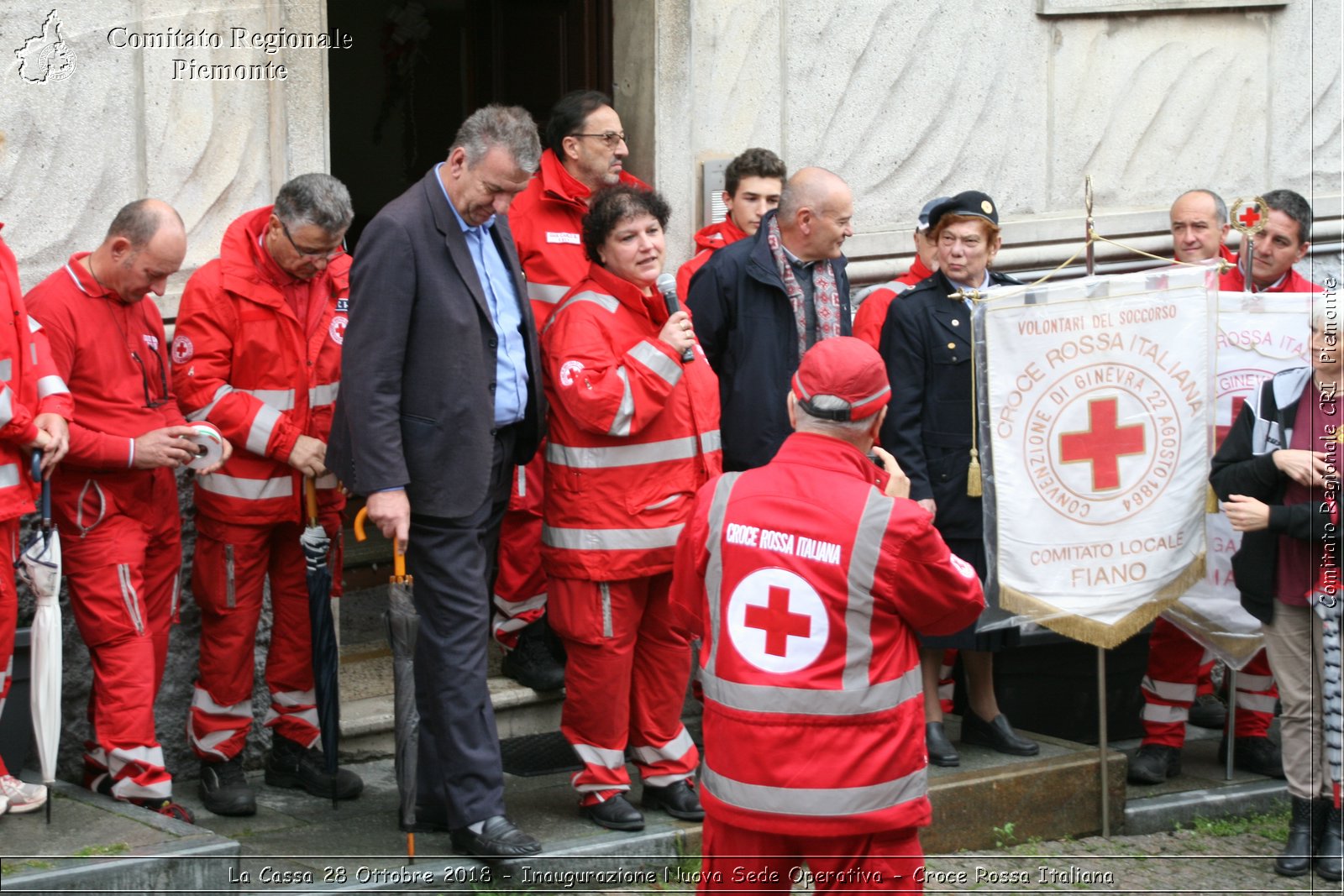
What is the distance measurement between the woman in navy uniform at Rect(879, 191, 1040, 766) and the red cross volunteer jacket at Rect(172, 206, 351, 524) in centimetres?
201

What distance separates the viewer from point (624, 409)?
5590 millimetres

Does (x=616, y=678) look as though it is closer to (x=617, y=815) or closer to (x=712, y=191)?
(x=617, y=815)

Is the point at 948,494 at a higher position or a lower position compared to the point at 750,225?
lower

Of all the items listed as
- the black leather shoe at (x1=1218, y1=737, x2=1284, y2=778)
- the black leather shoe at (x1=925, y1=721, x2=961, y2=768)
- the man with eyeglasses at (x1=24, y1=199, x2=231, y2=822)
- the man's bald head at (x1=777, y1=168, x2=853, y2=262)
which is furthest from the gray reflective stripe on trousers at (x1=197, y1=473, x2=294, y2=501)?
the black leather shoe at (x1=1218, y1=737, x2=1284, y2=778)

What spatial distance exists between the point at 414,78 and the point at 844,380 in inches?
283

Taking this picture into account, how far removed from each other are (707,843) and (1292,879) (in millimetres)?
2804

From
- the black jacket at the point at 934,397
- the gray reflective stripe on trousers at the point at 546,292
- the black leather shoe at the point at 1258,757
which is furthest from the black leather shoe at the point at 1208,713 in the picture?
the gray reflective stripe on trousers at the point at 546,292

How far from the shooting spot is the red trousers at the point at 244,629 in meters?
5.94

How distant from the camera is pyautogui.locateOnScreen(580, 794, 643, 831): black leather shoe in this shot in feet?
18.5

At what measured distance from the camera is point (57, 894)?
15.5 ft

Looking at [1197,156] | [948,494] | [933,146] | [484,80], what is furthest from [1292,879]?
[484,80]

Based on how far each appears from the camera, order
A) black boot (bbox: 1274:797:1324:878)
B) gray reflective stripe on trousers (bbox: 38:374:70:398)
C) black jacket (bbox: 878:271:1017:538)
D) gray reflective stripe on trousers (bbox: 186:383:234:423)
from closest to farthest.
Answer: gray reflective stripe on trousers (bbox: 38:374:70:398), gray reflective stripe on trousers (bbox: 186:383:234:423), black boot (bbox: 1274:797:1324:878), black jacket (bbox: 878:271:1017:538)

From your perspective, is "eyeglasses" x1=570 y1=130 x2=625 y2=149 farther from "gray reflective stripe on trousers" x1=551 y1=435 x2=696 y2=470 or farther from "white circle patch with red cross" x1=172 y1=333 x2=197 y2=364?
"white circle patch with red cross" x1=172 y1=333 x2=197 y2=364

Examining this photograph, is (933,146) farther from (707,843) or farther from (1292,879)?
(707,843)
